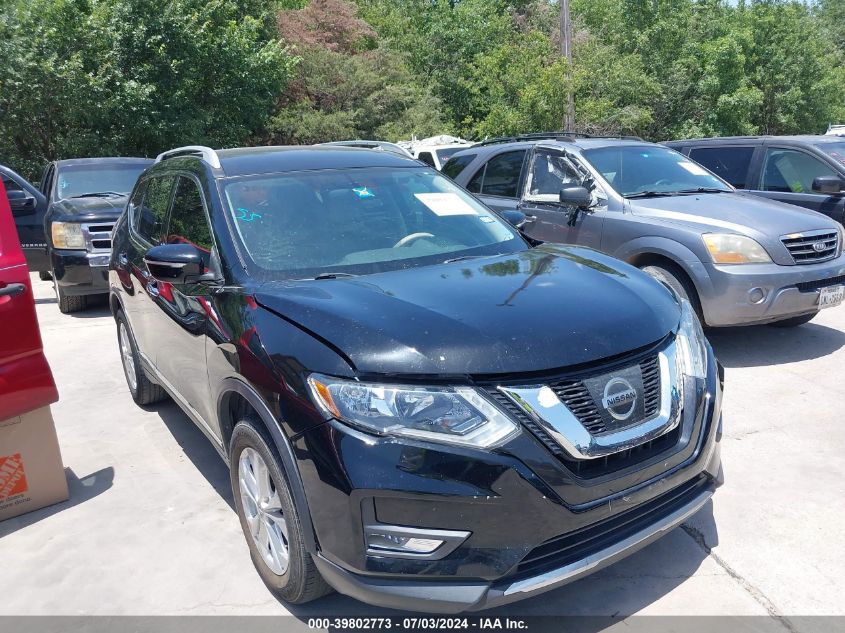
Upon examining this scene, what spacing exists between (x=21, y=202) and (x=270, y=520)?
6683 mm

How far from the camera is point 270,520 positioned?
2809 mm

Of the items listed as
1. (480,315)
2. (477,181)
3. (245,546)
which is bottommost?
(245,546)

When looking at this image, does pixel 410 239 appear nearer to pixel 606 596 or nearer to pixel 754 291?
pixel 606 596

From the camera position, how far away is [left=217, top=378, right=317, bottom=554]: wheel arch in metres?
2.47

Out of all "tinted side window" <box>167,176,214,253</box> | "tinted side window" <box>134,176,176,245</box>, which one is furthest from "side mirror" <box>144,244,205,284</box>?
"tinted side window" <box>134,176,176,245</box>

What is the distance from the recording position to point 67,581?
3150 mm

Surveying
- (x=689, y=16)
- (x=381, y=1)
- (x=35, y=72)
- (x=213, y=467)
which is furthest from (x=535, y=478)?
(x=381, y=1)

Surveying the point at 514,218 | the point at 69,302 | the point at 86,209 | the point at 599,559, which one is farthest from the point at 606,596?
the point at 69,302

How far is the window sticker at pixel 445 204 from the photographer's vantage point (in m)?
3.86

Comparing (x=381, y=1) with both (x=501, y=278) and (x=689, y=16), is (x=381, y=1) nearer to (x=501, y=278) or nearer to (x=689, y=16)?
(x=689, y=16)

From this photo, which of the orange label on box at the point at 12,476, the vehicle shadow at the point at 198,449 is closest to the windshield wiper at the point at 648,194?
the vehicle shadow at the point at 198,449

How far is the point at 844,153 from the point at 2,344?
912cm

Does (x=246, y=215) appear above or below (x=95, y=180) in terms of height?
above

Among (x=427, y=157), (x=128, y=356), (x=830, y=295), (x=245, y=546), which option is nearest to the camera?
(x=245, y=546)
